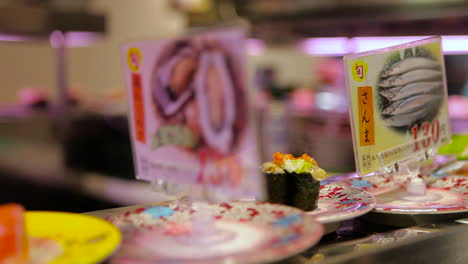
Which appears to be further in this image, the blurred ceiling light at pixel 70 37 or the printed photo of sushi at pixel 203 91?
the blurred ceiling light at pixel 70 37

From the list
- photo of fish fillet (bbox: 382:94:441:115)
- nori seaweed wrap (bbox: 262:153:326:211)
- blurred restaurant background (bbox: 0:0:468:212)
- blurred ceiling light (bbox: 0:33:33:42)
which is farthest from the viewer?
Result: blurred restaurant background (bbox: 0:0:468:212)

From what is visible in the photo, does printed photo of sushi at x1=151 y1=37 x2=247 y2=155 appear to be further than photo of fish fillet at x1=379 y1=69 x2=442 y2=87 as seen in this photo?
No

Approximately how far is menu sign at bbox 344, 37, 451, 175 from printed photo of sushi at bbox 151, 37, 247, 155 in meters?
0.43

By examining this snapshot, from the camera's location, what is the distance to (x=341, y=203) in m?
1.47

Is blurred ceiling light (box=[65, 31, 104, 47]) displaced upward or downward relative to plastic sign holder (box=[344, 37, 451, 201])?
upward

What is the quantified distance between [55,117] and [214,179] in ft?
12.4

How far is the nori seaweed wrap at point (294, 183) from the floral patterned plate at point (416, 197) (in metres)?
0.18

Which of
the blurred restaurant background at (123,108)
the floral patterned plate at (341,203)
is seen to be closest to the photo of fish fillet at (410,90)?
the floral patterned plate at (341,203)

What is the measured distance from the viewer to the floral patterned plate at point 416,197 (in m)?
1.48

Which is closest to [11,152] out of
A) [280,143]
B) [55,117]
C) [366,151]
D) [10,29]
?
[55,117]

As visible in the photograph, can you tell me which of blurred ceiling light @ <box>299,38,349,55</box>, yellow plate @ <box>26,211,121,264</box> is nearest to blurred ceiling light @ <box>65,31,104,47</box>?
blurred ceiling light @ <box>299,38,349,55</box>

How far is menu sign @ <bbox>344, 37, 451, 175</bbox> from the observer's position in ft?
4.68

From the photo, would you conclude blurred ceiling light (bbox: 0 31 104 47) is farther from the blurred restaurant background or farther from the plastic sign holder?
the plastic sign holder

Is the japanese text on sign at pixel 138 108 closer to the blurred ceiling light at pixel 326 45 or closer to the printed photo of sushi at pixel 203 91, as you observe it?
the printed photo of sushi at pixel 203 91
